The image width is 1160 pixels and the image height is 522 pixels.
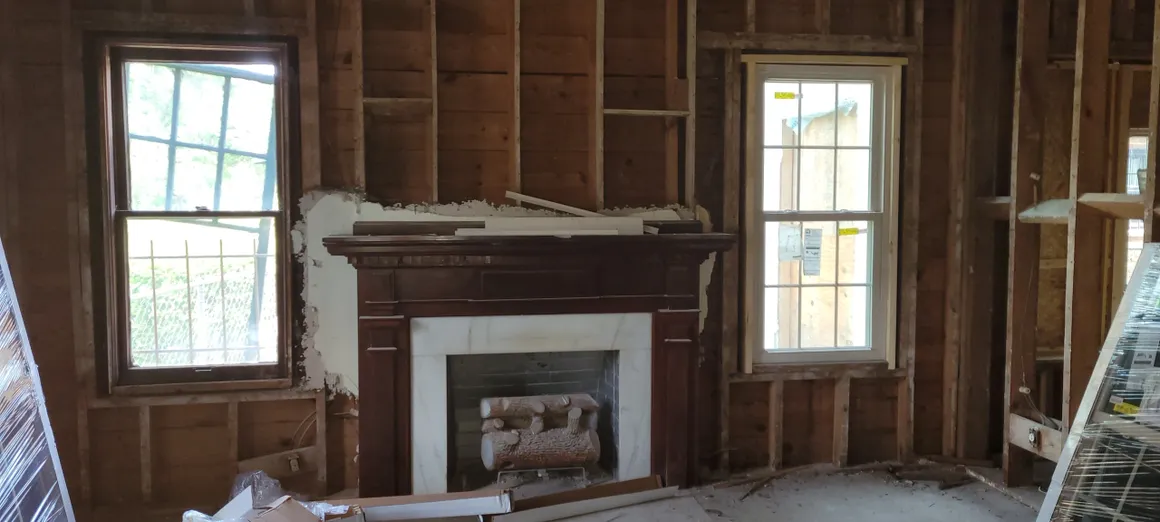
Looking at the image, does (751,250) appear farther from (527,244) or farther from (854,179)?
(527,244)

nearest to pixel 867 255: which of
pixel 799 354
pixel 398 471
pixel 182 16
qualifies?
pixel 799 354

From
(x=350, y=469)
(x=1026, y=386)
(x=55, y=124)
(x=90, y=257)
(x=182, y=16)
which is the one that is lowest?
(x=350, y=469)

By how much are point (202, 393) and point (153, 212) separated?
34.6 inches

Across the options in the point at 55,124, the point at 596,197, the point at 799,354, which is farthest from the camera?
the point at 799,354

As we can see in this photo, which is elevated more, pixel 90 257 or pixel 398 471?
pixel 90 257

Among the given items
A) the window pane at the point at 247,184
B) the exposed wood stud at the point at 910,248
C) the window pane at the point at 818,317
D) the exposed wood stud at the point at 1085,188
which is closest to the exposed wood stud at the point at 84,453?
the window pane at the point at 247,184

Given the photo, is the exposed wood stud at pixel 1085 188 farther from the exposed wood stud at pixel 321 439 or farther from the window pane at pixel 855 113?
the exposed wood stud at pixel 321 439

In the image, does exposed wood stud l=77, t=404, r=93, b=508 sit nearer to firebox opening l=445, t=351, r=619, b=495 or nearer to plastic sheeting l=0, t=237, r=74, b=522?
plastic sheeting l=0, t=237, r=74, b=522

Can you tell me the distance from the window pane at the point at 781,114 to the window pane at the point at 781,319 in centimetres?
79

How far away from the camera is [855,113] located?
13.5ft

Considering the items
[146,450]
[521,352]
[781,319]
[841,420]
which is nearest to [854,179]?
[781,319]

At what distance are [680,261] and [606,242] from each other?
400 millimetres

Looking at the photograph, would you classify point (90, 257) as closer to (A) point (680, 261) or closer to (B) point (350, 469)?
(B) point (350, 469)

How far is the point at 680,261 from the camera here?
3736 millimetres
